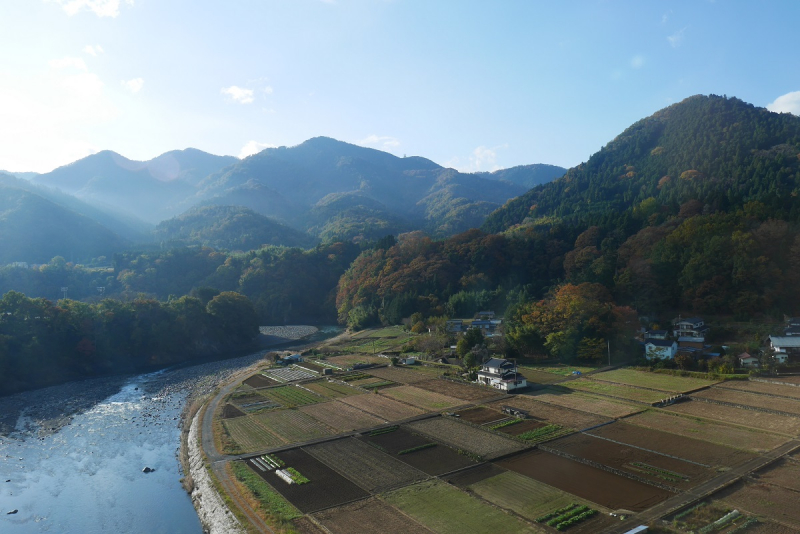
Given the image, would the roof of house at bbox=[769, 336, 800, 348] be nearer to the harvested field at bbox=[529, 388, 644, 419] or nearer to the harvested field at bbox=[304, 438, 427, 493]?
the harvested field at bbox=[529, 388, 644, 419]

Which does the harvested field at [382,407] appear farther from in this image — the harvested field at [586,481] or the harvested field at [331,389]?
the harvested field at [586,481]

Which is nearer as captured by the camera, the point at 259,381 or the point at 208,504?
the point at 208,504

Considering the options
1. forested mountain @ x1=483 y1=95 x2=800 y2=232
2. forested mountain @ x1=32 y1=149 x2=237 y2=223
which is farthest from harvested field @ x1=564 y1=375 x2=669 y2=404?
forested mountain @ x1=32 y1=149 x2=237 y2=223

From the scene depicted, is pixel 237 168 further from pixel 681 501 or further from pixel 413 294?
pixel 681 501

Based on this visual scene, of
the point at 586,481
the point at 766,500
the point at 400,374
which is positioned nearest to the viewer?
the point at 766,500

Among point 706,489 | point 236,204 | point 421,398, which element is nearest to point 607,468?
point 706,489

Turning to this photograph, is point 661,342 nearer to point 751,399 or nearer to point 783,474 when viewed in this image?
point 751,399
